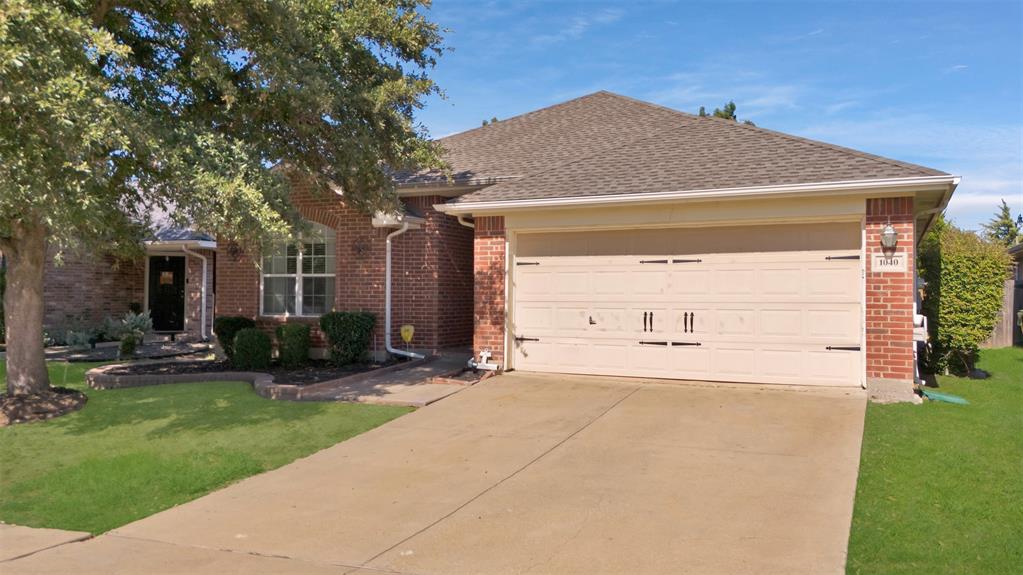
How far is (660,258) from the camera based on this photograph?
36.7 feet

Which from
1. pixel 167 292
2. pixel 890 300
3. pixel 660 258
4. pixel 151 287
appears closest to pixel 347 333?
pixel 660 258

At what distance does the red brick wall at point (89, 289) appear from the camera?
62.7 feet

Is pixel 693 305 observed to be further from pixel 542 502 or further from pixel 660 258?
pixel 542 502

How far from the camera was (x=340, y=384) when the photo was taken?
1137 cm

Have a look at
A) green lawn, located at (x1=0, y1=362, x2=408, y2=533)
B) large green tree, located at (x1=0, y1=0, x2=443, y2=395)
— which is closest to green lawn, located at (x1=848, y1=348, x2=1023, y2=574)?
green lawn, located at (x1=0, y1=362, x2=408, y2=533)

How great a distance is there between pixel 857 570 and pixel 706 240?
670 cm

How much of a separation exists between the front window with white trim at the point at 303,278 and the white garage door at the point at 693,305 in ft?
14.3

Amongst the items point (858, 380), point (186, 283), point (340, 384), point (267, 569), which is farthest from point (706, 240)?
point (186, 283)

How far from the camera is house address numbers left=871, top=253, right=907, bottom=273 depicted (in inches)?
374

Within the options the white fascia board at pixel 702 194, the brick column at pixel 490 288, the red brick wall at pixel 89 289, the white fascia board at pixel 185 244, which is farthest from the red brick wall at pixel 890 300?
the red brick wall at pixel 89 289

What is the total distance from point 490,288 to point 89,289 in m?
13.1

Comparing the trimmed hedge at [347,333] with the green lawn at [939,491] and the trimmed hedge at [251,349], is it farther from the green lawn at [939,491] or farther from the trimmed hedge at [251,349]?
the green lawn at [939,491]

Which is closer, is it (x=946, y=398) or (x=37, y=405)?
(x=37, y=405)

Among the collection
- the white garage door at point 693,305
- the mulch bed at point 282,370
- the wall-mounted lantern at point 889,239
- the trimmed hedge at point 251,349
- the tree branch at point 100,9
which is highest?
the tree branch at point 100,9
